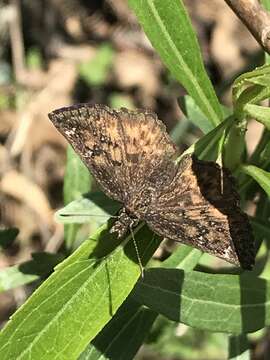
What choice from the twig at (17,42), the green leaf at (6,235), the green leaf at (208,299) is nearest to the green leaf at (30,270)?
the green leaf at (6,235)

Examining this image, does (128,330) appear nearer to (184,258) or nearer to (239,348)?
(184,258)

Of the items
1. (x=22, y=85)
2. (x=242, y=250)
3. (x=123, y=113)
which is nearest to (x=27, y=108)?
(x=22, y=85)

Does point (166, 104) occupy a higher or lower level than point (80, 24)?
lower

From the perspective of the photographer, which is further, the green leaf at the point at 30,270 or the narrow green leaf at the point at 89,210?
the green leaf at the point at 30,270

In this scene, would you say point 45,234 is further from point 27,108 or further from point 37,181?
point 27,108

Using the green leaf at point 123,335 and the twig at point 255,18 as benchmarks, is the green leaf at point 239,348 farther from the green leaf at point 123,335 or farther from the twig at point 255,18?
the twig at point 255,18
